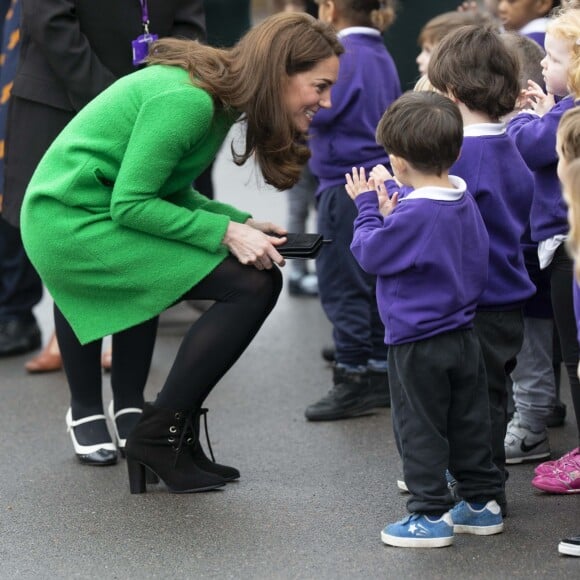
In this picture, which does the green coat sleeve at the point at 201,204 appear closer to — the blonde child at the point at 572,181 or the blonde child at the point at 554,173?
the blonde child at the point at 554,173

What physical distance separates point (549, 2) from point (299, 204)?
2407mm

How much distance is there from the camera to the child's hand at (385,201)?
3639 mm

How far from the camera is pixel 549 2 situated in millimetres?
5027

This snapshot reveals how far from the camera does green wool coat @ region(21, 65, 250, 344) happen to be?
3871mm

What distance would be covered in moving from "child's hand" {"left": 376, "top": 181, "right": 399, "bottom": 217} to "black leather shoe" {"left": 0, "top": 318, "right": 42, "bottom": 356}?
288cm

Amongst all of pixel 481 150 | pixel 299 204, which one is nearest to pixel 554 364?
pixel 481 150

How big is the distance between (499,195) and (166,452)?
1.28 metres

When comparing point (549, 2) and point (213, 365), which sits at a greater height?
point (549, 2)

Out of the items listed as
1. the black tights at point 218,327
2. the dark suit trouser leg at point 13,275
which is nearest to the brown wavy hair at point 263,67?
the black tights at point 218,327

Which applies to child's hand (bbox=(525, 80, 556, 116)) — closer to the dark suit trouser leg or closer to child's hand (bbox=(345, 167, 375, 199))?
child's hand (bbox=(345, 167, 375, 199))

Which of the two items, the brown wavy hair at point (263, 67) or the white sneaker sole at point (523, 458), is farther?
the white sneaker sole at point (523, 458)

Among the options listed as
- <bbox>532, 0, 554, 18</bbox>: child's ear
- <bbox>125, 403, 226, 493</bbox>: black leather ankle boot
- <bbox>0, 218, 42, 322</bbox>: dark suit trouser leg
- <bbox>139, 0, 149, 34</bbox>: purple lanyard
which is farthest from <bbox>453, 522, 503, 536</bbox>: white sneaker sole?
<bbox>0, 218, 42, 322</bbox>: dark suit trouser leg

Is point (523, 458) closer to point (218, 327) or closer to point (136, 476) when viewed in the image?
point (218, 327)

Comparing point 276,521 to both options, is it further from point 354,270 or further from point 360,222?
point 354,270
